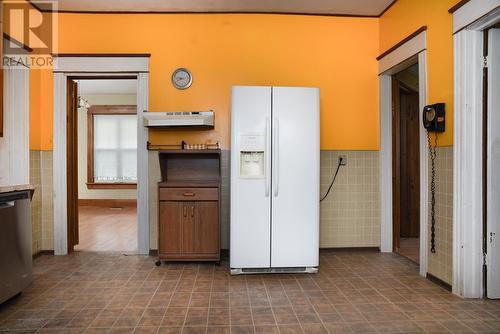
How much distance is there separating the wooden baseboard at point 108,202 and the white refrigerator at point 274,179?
5.92 m

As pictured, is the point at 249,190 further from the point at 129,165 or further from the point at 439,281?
the point at 129,165

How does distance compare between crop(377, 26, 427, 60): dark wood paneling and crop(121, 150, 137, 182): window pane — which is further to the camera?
crop(121, 150, 137, 182): window pane

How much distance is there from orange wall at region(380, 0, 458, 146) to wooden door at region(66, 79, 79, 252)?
4069mm

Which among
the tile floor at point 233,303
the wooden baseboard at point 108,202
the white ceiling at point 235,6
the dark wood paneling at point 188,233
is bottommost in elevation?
the tile floor at point 233,303

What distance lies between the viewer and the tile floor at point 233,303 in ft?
7.61

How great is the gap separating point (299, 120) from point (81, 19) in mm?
3009

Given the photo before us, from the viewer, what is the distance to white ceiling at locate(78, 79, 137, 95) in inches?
289

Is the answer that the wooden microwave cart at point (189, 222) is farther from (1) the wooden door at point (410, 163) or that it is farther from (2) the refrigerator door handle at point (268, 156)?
(1) the wooden door at point (410, 163)

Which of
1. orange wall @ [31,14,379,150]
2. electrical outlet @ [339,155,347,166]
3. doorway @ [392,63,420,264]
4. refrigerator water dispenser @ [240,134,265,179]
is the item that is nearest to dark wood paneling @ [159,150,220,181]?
orange wall @ [31,14,379,150]

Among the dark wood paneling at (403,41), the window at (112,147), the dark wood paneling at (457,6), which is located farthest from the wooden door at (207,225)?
the window at (112,147)

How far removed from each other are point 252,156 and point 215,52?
5.25 ft

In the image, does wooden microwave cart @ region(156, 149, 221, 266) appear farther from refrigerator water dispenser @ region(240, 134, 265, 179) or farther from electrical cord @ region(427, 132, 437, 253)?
electrical cord @ region(427, 132, 437, 253)

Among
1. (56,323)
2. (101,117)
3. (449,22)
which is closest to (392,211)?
(449,22)

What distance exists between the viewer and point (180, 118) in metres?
3.79
